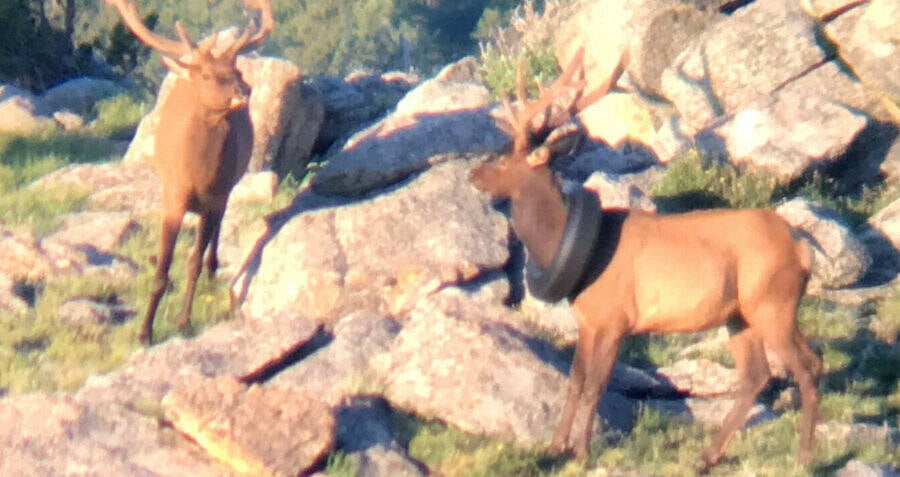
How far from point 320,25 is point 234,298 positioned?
1701 inches

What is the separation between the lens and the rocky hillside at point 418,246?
28.2 ft

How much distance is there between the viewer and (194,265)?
11.8 meters

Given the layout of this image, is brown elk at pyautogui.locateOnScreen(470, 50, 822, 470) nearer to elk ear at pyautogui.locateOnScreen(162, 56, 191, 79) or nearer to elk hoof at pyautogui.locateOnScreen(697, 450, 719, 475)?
elk hoof at pyautogui.locateOnScreen(697, 450, 719, 475)

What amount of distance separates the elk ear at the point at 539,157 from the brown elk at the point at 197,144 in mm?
2679

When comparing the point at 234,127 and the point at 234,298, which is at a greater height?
the point at 234,127

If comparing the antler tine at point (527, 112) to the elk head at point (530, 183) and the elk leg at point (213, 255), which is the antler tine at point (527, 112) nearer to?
the elk head at point (530, 183)

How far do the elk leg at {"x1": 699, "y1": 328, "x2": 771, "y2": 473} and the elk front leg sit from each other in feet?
14.0

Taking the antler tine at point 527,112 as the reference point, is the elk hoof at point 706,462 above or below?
below

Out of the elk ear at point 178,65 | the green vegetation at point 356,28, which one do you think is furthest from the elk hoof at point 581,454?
the green vegetation at point 356,28

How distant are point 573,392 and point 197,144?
3.92 metres

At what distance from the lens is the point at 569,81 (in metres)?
10.1

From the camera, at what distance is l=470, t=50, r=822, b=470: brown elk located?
30.9 feet

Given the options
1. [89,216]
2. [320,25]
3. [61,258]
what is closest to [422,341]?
[61,258]

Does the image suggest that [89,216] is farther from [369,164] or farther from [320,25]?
[320,25]
